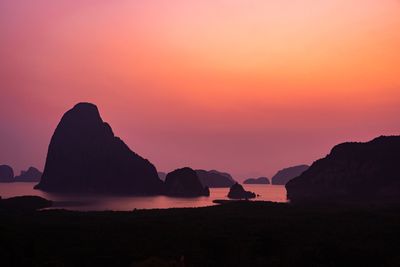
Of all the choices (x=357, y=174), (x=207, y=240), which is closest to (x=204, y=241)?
(x=207, y=240)

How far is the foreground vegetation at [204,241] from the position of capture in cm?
4250

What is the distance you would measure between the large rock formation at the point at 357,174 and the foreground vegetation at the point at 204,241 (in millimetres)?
60473

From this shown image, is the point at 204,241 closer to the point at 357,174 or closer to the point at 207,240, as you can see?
the point at 207,240

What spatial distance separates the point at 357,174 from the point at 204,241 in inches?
4030

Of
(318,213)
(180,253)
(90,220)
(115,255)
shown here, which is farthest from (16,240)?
(318,213)

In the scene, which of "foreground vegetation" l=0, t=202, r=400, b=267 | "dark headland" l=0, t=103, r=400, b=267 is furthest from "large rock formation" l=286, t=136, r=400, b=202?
"foreground vegetation" l=0, t=202, r=400, b=267

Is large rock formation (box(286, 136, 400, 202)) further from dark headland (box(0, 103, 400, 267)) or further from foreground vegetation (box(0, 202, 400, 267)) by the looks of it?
foreground vegetation (box(0, 202, 400, 267))

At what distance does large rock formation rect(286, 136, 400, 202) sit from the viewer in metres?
130

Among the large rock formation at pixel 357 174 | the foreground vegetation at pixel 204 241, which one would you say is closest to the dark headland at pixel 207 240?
the foreground vegetation at pixel 204 241

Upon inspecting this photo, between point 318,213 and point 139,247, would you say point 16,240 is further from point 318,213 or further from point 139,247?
point 318,213

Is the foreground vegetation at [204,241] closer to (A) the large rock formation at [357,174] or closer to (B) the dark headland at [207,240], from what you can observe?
(B) the dark headland at [207,240]

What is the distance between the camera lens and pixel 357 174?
456 feet

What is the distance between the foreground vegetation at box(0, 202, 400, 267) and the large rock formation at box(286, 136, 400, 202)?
60.5 metres

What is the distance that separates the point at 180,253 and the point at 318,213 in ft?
139
